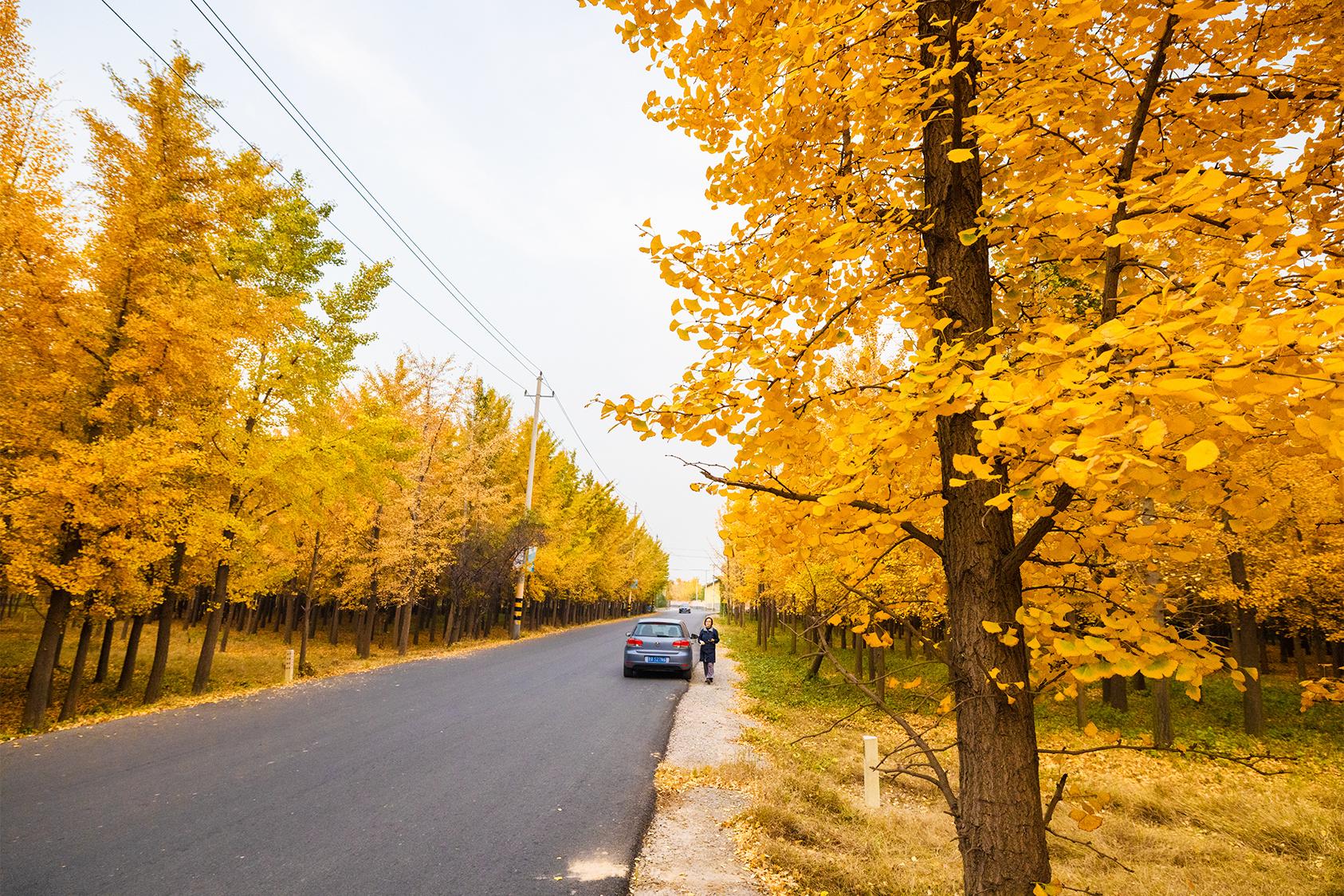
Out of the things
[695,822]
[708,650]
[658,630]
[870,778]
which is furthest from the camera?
[658,630]

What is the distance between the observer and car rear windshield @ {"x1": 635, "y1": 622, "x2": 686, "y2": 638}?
51.2 ft

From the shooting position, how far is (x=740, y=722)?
416 inches

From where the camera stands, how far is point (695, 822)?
18.2 ft

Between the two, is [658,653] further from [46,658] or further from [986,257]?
[986,257]

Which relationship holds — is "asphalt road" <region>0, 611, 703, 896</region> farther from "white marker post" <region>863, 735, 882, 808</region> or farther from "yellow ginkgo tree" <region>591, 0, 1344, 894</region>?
"yellow ginkgo tree" <region>591, 0, 1344, 894</region>

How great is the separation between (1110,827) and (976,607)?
674 centimetres

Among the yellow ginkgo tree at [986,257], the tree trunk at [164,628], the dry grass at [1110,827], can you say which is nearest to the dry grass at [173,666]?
the tree trunk at [164,628]

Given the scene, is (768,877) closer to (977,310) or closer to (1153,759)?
(977,310)

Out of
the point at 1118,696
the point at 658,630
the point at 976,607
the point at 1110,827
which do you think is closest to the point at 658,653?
the point at 658,630

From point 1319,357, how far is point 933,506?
1176 mm

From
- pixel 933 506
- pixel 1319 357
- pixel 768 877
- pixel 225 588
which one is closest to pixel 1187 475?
pixel 1319 357

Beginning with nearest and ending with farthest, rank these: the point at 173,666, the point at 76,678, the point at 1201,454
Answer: the point at 1201,454 < the point at 76,678 < the point at 173,666

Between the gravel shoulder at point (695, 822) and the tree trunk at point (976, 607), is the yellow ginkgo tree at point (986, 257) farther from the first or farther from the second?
the gravel shoulder at point (695, 822)

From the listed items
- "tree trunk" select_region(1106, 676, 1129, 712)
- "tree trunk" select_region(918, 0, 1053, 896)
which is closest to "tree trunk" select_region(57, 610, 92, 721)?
"tree trunk" select_region(918, 0, 1053, 896)
